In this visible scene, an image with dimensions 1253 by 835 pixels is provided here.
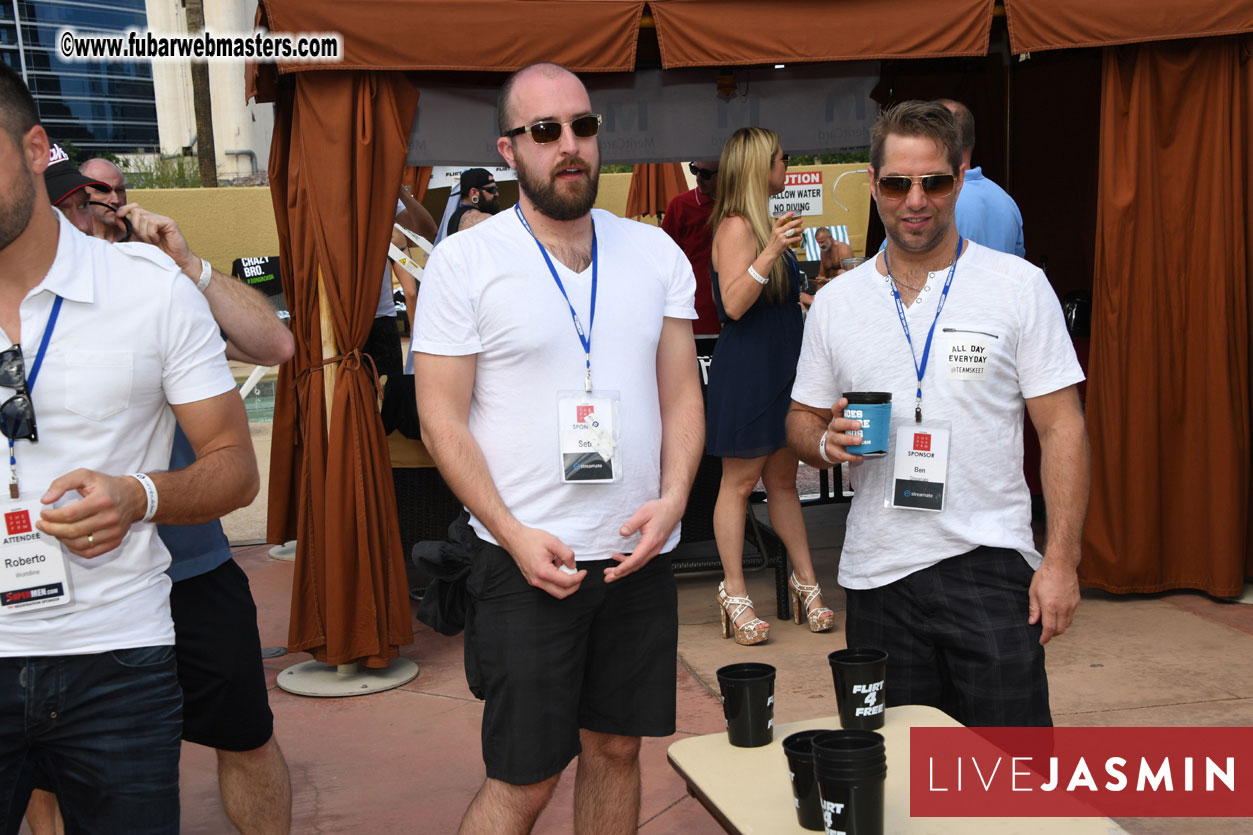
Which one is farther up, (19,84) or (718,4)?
(718,4)

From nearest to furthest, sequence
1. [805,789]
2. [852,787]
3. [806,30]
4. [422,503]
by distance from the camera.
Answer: [852,787] → [805,789] → [806,30] → [422,503]

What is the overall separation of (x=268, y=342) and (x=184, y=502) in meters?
0.82

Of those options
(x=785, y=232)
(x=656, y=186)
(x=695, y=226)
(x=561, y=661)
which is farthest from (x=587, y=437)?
(x=656, y=186)

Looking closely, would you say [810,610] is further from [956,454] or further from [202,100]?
[202,100]

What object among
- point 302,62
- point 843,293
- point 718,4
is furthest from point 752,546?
point 843,293

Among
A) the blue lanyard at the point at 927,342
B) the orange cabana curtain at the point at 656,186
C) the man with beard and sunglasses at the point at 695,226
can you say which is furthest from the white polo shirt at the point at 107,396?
the orange cabana curtain at the point at 656,186

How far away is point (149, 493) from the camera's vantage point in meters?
2.20

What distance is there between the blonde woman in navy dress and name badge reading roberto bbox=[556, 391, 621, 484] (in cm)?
256

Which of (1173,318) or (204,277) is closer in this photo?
(204,277)

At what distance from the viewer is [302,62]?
4.89m

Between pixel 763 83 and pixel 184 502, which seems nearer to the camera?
pixel 184 502

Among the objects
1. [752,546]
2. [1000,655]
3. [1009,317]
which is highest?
[1009,317]

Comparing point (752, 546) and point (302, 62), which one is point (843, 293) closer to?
point (302, 62)

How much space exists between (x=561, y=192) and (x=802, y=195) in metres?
17.7
